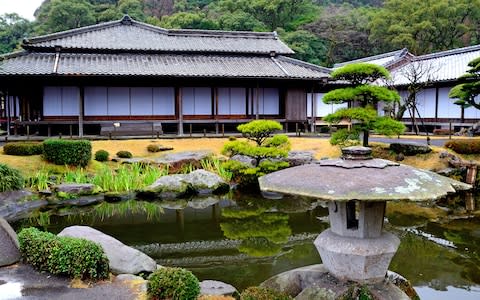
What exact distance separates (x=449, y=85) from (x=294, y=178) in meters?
28.0

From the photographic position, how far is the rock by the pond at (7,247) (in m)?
8.16

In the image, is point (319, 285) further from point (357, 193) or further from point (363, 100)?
point (363, 100)

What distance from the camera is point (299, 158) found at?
1992 cm

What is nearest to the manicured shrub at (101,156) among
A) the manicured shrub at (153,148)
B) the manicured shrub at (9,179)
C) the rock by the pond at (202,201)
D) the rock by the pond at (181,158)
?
the rock by the pond at (181,158)

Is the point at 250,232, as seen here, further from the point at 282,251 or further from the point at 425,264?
the point at 425,264

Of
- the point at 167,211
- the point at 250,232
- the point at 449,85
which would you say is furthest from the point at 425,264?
the point at 449,85

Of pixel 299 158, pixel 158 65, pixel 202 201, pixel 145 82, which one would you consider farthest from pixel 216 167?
pixel 145 82

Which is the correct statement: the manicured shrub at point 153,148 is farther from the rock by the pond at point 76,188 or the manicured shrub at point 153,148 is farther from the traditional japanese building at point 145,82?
the rock by the pond at point 76,188

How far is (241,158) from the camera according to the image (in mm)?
20109

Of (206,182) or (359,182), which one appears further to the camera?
(206,182)

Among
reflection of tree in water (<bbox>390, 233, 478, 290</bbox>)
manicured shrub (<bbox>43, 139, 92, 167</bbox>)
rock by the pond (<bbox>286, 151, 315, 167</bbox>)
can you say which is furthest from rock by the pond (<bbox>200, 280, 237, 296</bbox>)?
manicured shrub (<bbox>43, 139, 92, 167</bbox>)

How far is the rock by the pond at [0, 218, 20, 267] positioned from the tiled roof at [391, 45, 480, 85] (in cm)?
2776

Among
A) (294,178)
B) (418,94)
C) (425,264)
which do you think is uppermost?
(418,94)

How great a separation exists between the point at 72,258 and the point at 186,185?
10.0 meters
